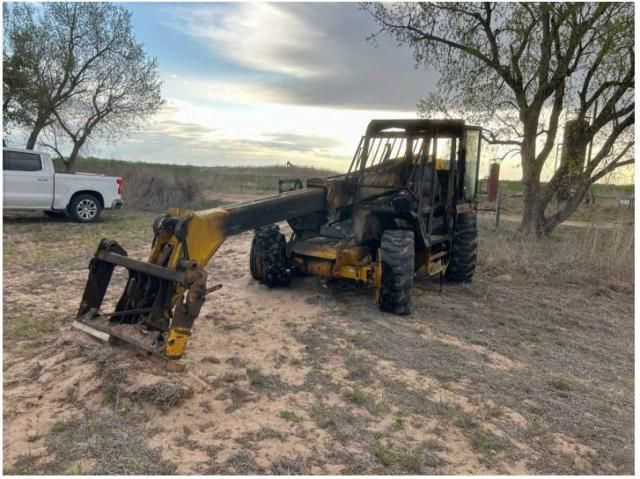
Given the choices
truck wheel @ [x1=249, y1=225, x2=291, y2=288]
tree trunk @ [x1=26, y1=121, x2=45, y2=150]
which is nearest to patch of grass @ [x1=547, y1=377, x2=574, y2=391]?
truck wheel @ [x1=249, y1=225, x2=291, y2=288]

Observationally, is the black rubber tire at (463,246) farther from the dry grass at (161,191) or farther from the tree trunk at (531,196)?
the dry grass at (161,191)

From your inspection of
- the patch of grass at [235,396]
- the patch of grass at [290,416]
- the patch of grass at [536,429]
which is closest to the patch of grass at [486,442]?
the patch of grass at [536,429]

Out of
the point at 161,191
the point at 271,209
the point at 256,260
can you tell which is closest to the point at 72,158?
the point at 161,191

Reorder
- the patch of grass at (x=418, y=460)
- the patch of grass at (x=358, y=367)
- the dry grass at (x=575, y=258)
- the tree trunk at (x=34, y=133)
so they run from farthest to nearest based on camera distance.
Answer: the tree trunk at (x=34, y=133), the dry grass at (x=575, y=258), the patch of grass at (x=358, y=367), the patch of grass at (x=418, y=460)

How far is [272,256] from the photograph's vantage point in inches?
273

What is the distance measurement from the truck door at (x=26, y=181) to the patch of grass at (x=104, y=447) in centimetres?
1048

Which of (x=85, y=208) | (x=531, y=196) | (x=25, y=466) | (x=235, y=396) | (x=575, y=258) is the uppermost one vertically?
(x=531, y=196)

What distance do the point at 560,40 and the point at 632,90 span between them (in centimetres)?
196

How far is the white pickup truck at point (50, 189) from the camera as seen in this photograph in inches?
480

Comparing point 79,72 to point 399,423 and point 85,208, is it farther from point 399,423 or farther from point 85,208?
Result: point 399,423

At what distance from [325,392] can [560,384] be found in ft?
6.70

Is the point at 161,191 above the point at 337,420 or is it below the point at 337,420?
above

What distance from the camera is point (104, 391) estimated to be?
12.7 ft

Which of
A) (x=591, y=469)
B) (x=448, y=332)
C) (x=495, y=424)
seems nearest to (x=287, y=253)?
(x=448, y=332)
